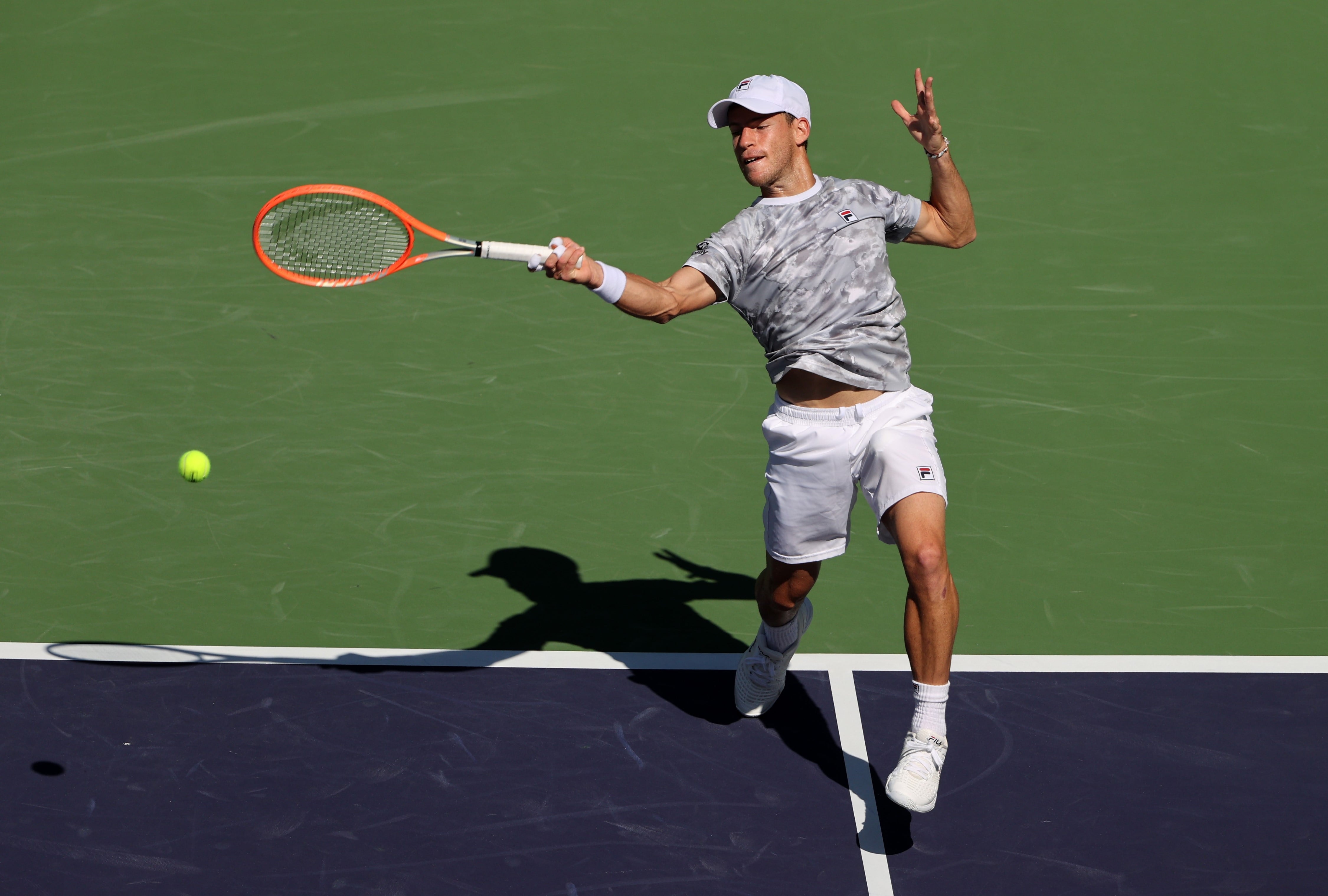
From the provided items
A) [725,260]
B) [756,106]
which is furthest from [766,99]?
[725,260]

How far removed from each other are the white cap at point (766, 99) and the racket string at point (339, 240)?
1215 millimetres

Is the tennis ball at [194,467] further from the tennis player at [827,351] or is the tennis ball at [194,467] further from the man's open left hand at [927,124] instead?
the man's open left hand at [927,124]

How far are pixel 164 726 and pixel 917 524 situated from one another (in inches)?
109

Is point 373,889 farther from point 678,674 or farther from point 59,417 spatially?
point 59,417

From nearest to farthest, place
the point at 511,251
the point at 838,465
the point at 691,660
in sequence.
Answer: the point at 511,251
the point at 838,465
the point at 691,660

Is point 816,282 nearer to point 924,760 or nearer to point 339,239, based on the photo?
point 924,760

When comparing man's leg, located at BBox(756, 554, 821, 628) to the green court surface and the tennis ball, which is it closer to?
the green court surface

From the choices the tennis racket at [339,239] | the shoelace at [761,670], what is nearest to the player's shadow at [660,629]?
the shoelace at [761,670]

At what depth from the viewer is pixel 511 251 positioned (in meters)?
4.55

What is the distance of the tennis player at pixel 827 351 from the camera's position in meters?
4.72

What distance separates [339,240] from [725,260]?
4.93 ft

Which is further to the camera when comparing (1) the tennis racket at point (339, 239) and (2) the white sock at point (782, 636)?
(2) the white sock at point (782, 636)

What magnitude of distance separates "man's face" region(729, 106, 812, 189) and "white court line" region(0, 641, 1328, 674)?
1.92m

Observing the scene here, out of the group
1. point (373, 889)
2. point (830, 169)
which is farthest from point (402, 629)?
point (830, 169)
